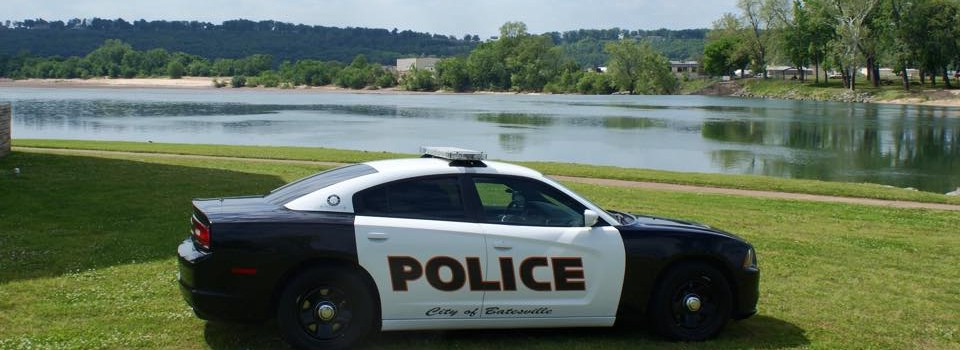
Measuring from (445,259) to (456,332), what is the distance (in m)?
0.89

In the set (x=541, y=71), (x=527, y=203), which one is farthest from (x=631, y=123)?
(x=541, y=71)

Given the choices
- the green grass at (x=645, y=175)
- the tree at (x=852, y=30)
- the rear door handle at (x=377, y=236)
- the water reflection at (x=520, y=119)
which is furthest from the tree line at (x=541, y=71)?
the rear door handle at (x=377, y=236)

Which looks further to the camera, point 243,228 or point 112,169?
point 112,169

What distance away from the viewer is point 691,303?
25.2ft

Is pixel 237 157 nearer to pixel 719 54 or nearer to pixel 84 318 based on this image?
pixel 84 318

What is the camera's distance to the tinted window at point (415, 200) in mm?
7219

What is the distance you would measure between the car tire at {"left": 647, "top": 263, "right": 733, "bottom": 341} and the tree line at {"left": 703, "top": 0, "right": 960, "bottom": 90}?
106 m

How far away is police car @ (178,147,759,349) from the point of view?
6.94m

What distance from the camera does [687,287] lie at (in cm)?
777

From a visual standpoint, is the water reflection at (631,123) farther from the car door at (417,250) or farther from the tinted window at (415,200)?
the car door at (417,250)

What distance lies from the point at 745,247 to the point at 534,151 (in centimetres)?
3142

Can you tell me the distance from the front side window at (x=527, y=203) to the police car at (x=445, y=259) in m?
0.01

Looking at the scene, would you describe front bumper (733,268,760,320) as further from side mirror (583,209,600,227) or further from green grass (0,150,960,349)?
side mirror (583,209,600,227)

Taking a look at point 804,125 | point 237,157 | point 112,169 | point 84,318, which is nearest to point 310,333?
point 84,318
